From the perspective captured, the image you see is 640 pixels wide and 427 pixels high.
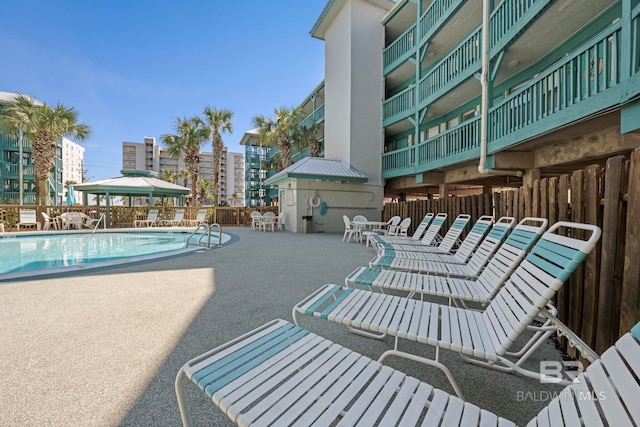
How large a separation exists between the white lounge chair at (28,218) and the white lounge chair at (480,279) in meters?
18.4

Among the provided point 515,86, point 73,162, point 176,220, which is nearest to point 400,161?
point 515,86

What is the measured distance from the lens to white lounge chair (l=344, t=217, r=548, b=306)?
94.7 inches

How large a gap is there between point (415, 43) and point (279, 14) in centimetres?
883

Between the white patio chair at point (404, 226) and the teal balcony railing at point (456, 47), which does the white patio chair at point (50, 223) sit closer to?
the white patio chair at point (404, 226)

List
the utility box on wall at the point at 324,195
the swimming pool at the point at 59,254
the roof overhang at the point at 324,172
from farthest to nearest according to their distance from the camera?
the utility box on wall at the point at 324,195 → the roof overhang at the point at 324,172 → the swimming pool at the point at 59,254

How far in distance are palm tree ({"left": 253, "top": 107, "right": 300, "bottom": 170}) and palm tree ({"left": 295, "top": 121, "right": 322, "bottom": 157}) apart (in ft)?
1.91

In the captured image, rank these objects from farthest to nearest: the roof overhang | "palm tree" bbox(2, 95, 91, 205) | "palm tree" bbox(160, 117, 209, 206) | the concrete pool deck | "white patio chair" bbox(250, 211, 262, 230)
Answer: "palm tree" bbox(160, 117, 209, 206), "white patio chair" bbox(250, 211, 262, 230), "palm tree" bbox(2, 95, 91, 205), the roof overhang, the concrete pool deck

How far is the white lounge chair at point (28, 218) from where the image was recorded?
1393 centimetres

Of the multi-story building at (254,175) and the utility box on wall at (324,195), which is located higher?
the multi-story building at (254,175)

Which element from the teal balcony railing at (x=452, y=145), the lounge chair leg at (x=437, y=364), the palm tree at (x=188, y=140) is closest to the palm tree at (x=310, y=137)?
the palm tree at (x=188, y=140)

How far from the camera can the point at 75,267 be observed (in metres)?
5.23

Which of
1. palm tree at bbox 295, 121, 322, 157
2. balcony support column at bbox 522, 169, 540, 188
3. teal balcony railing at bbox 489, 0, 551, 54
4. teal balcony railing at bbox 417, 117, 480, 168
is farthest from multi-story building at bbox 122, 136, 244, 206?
balcony support column at bbox 522, 169, 540, 188

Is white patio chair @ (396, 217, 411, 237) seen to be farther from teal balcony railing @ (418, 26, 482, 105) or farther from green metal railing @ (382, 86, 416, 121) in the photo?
green metal railing @ (382, 86, 416, 121)

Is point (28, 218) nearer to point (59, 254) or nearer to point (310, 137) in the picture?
point (59, 254)
